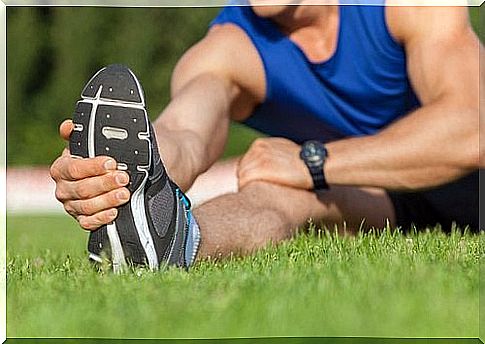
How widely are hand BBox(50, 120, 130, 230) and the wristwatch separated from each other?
66 centimetres

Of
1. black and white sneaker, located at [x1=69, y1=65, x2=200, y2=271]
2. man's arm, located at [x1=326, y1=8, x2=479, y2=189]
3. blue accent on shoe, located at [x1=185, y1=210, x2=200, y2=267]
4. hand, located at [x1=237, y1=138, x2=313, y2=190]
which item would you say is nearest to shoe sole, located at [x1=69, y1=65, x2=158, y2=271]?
black and white sneaker, located at [x1=69, y1=65, x2=200, y2=271]

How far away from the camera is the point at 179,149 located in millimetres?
2229

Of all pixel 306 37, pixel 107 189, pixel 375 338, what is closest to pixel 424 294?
pixel 375 338

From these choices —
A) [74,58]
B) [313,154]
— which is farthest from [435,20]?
[74,58]

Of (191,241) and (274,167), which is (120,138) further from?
(274,167)

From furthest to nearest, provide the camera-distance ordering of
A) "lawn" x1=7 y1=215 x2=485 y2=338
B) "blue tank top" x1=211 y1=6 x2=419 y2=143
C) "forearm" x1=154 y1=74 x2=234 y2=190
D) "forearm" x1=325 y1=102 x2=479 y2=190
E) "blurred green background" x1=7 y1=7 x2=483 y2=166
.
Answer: "blurred green background" x1=7 y1=7 x2=483 y2=166 → "blue tank top" x1=211 y1=6 x2=419 y2=143 → "forearm" x1=325 y1=102 x2=479 y2=190 → "forearm" x1=154 y1=74 x2=234 y2=190 → "lawn" x1=7 y1=215 x2=485 y2=338

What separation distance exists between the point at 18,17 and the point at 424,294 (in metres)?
2.85

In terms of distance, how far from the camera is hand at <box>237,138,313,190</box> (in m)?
2.33

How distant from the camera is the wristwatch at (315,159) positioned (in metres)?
2.33

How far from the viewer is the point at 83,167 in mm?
1779

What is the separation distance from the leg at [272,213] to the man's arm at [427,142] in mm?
56

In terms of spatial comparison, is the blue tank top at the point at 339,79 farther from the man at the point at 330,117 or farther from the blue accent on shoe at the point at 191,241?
the blue accent on shoe at the point at 191,241

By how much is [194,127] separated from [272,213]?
12.7 inches

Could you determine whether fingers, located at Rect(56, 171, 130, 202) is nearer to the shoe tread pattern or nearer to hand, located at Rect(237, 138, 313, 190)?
the shoe tread pattern
